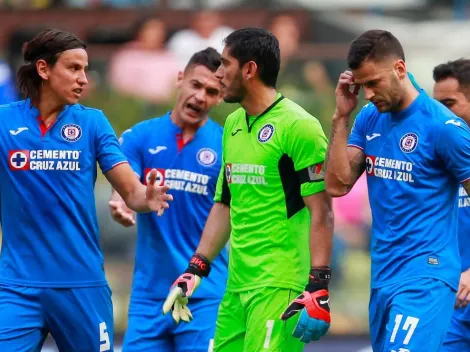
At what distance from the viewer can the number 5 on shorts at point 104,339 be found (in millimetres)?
7511

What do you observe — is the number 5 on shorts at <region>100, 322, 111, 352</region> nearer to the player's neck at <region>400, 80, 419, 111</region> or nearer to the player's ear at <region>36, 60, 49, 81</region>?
the player's ear at <region>36, 60, 49, 81</region>

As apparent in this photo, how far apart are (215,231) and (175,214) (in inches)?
35.9

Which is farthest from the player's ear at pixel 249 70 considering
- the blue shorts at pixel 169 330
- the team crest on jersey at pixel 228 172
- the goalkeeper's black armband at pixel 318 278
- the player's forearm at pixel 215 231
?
the blue shorts at pixel 169 330

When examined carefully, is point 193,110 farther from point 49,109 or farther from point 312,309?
point 312,309

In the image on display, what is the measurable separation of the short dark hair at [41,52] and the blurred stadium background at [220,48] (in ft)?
18.4

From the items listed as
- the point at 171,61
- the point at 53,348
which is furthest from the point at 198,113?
the point at 171,61

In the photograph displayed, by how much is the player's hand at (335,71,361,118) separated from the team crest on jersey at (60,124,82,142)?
5.35 ft

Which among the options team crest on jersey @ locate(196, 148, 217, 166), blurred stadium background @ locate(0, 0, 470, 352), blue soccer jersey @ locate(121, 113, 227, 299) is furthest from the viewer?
blurred stadium background @ locate(0, 0, 470, 352)

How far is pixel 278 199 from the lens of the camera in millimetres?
7293

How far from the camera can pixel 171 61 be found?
14.4 m

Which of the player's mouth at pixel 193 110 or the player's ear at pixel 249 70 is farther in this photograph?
the player's mouth at pixel 193 110

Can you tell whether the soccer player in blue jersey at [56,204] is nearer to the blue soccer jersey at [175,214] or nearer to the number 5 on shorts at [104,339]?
the number 5 on shorts at [104,339]

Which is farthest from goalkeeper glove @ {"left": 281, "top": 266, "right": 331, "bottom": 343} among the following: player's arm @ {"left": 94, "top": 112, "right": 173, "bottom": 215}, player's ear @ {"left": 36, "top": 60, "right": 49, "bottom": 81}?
player's ear @ {"left": 36, "top": 60, "right": 49, "bottom": 81}

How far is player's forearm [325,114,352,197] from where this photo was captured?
7074 millimetres
